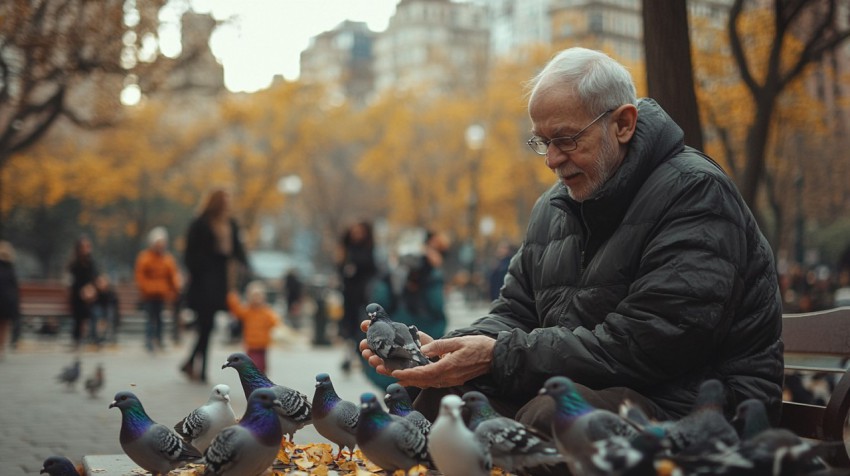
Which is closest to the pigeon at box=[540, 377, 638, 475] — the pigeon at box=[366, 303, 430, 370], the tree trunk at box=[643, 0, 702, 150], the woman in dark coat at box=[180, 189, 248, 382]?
the pigeon at box=[366, 303, 430, 370]

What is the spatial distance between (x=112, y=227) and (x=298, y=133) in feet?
31.1

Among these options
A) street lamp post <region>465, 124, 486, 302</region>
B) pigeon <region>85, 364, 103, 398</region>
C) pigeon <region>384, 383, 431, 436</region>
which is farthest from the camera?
street lamp post <region>465, 124, 486, 302</region>

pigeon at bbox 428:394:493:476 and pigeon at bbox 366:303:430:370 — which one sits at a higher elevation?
pigeon at bbox 366:303:430:370

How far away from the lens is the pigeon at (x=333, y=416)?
4473mm

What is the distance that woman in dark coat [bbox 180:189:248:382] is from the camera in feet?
42.2

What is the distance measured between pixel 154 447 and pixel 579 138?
2.07 m

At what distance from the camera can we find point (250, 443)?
3.55 metres

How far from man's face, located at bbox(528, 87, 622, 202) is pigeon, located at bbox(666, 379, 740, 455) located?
1114 millimetres

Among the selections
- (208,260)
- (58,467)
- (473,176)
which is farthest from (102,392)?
(473,176)

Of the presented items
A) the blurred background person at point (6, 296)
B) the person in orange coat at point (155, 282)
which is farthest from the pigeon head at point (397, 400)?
the person in orange coat at point (155, 282)

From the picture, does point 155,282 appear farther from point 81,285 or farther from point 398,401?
point 398,401

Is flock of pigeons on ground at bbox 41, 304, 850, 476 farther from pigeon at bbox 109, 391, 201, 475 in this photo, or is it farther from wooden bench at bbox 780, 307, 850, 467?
wooden bench at bbox 780, 307, 850, 467

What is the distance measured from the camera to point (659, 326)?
337 centimetres

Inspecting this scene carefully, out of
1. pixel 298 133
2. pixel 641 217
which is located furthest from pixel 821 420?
pixel 298 133
